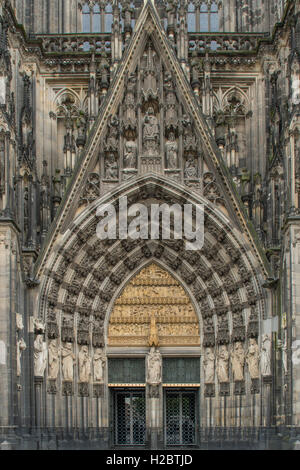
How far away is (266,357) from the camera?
20469 millimetres

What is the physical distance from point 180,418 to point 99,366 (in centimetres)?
230

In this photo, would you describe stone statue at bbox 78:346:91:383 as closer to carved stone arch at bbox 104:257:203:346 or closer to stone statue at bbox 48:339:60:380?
stone statue at bbox 48:339:60:380

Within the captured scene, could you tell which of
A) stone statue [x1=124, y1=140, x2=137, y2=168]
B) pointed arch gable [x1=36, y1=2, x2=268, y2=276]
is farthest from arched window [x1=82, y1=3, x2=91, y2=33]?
stone statue [x1=124, y1=140, x2=137, y2=168]

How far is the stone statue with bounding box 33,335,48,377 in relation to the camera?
20.4 m

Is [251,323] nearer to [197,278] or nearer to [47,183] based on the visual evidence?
[197,278]

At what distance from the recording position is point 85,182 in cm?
2144

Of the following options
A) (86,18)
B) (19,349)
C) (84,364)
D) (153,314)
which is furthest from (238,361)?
(86,18)

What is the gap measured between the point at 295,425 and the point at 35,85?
9.83m

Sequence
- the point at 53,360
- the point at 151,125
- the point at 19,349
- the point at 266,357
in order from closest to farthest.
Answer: the point at 19,349 < the point at 266,357 < the point at 53,360 < the point at 151,125

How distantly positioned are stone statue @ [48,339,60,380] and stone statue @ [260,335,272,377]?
447cm

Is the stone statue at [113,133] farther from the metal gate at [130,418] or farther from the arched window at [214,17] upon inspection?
the metal gate at [130,418]

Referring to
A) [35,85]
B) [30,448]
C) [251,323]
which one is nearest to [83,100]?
[35,85]

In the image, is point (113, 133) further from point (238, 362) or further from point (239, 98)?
point (238, 362)

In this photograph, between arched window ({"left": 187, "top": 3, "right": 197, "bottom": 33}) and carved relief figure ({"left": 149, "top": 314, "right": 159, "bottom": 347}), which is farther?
arched window ({"left": 187, "top": 3, "right": 197, "bottom": 33})
